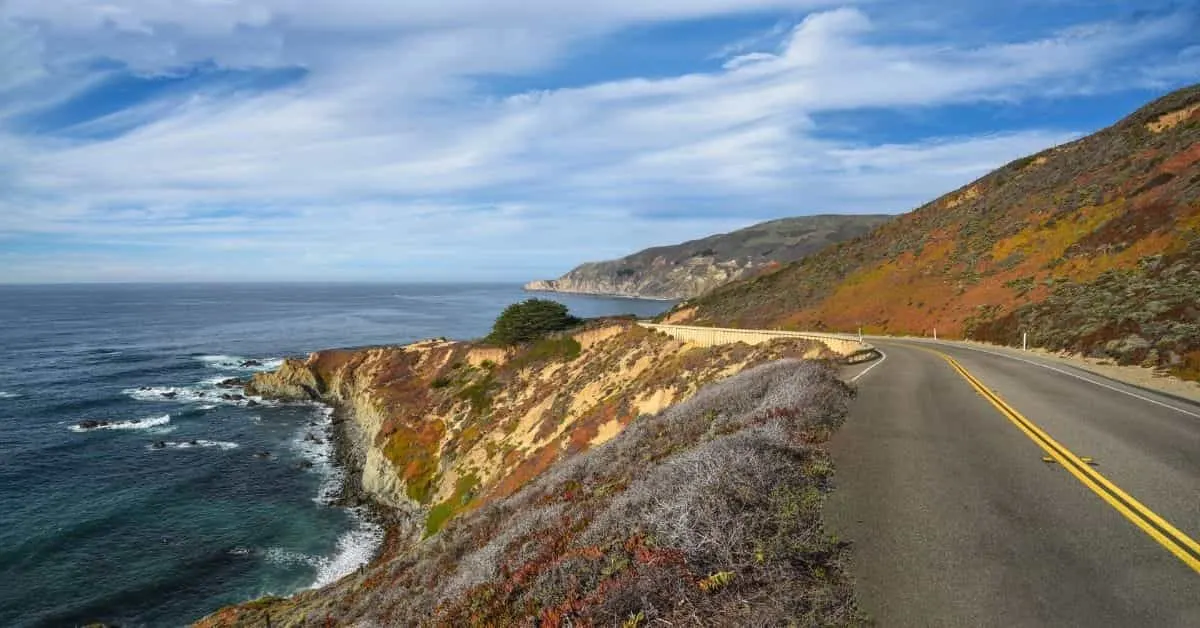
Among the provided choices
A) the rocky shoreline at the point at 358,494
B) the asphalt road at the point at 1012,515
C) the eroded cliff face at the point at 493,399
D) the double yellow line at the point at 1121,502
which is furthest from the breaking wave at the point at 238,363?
the double yellow line at the point at 1121,502

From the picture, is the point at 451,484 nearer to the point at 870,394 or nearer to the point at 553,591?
the point at 870,394

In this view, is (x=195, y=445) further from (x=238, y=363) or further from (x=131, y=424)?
(x=238, y=363)

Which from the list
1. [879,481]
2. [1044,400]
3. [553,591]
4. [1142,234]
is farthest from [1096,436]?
[1142,234]

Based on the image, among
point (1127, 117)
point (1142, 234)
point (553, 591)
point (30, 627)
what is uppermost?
point (1127, 117)

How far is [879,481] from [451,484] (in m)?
34.1

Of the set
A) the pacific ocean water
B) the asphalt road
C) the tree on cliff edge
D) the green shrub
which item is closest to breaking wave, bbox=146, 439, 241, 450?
the pacific ocean water

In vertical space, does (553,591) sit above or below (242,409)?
above

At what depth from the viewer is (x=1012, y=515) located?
7.35 meters

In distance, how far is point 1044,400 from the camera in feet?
49.5

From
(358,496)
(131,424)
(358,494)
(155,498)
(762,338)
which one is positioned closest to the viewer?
(762,338)

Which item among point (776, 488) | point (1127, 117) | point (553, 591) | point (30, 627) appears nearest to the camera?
point (553, 591)

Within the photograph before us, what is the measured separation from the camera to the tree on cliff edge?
6169 centimetres

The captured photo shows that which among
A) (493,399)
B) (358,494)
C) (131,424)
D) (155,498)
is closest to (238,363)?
(131,424)

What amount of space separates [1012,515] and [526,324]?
56226mm
